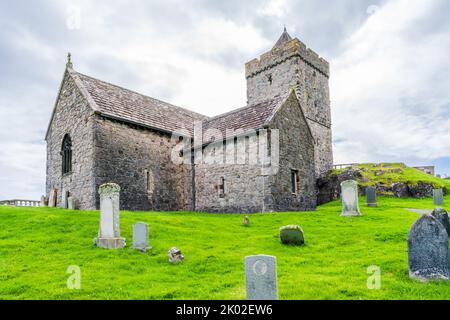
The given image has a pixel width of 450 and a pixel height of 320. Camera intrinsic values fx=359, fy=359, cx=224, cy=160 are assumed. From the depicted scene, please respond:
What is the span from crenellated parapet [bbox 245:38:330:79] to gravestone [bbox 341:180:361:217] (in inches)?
849

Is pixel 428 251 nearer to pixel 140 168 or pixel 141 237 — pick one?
pixel 141 237

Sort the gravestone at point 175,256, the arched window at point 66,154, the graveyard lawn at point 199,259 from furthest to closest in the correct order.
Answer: the arched window at point 66,154 < the gravestone at point 175,256 < the graveyard lawn at point 199,259

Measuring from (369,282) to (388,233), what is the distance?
17.9 ft

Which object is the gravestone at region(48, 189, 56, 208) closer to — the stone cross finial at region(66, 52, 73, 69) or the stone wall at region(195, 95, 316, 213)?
the stone cross finial at region(66, 52, 73, 69)

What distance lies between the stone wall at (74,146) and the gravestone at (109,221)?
7677 mm

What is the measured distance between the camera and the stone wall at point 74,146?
64.3 feet

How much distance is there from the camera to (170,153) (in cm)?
2367

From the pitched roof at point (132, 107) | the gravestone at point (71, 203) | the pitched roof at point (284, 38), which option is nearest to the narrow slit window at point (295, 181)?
the pitched roof at point (132, 107)

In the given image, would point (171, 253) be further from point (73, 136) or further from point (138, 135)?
point (73, 136)

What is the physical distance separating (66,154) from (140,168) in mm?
5013

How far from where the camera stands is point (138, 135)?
2173 centimetres

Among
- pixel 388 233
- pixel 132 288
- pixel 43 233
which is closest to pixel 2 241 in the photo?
pixel 43 233

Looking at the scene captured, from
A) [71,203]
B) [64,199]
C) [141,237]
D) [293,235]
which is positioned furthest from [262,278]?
[64,199]

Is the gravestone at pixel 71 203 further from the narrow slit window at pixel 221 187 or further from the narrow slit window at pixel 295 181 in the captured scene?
the narrow slit window at pixel 295 181
